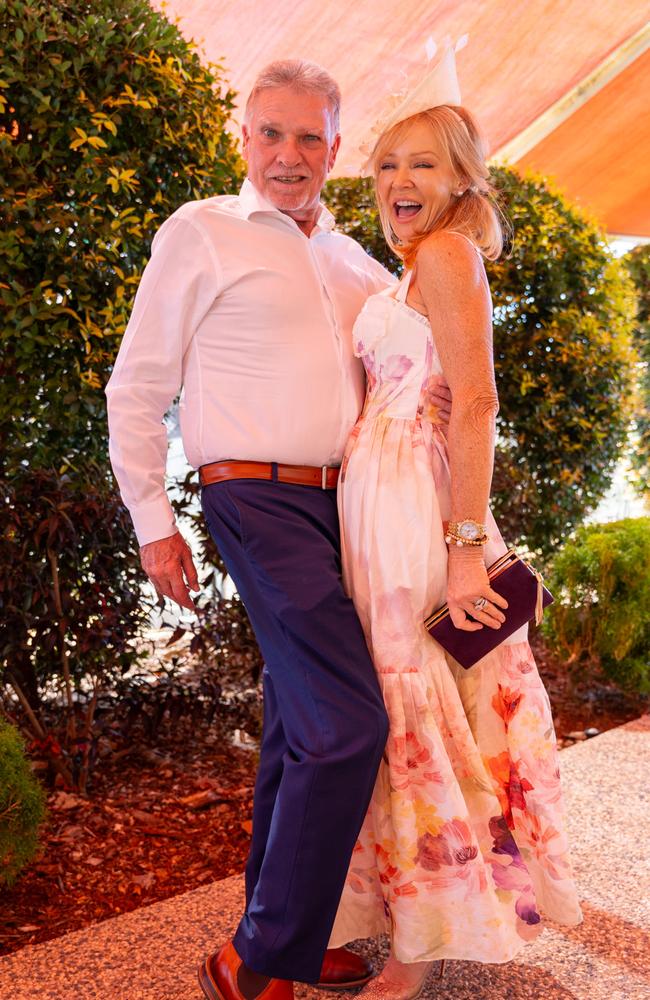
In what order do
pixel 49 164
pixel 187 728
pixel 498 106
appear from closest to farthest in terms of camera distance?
pixel 49 164 → pixel 187 728 → pixel 498 106

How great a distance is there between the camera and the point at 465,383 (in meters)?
2.27

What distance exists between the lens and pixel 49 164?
3396 mm

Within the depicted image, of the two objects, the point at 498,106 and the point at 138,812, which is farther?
the point at 498,106

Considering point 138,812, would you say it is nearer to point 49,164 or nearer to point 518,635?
point 518,635

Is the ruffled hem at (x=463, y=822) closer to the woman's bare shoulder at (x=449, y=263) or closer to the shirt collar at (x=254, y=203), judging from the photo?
the woman's bare shoulder at (x=449, y=263)

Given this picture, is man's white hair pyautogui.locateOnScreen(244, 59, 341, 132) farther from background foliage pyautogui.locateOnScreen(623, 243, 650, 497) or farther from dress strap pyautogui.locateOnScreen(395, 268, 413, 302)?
background foliage pyautogui.locateOnScreen(623, 243, 650, 497)

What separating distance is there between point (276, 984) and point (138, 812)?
1.40 meters

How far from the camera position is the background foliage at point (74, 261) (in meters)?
3.33

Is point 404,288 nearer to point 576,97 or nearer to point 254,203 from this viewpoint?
point 254,203

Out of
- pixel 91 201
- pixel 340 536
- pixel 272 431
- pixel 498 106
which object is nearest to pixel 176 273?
pixel 272 431

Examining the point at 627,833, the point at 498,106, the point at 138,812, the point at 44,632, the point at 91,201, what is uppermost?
the point at 498,106

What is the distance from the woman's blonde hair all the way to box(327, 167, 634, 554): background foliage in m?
2.88

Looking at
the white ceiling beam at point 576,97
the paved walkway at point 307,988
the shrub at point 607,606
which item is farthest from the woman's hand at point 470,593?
the white ceiling beam at point 576,97

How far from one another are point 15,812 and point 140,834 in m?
0.75
